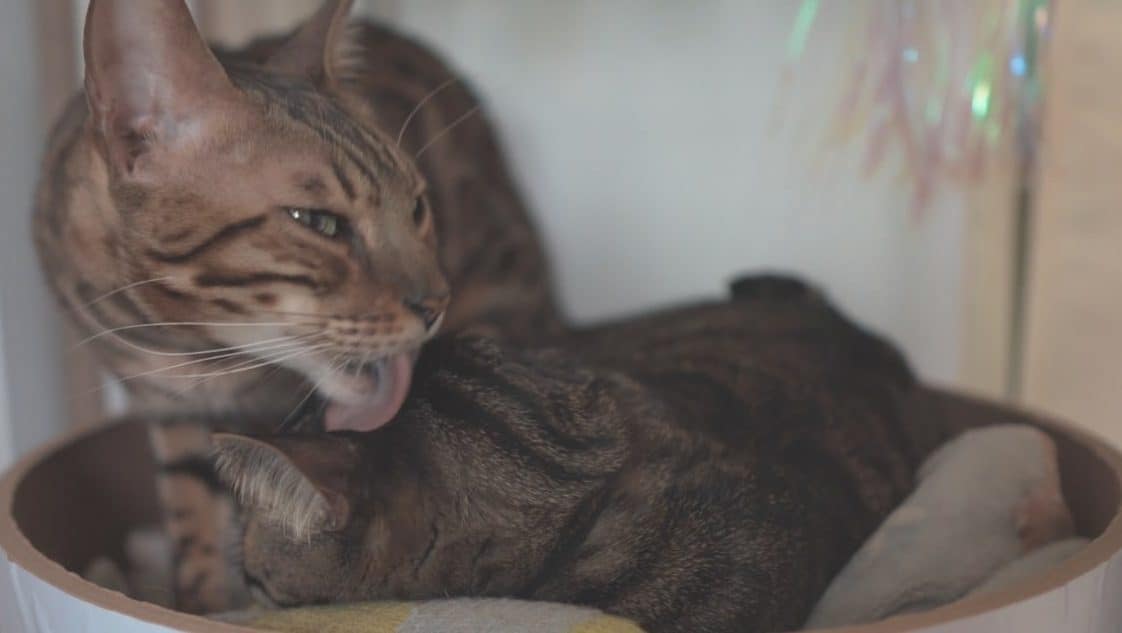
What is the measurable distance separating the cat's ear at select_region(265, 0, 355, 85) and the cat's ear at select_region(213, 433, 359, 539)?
1.44 feet

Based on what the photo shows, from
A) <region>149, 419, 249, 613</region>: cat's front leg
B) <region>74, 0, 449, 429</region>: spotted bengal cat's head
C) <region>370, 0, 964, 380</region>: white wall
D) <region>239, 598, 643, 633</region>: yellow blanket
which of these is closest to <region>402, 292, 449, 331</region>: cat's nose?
<region>74, 0, 449, 429</region>: spotted bengal cat's head

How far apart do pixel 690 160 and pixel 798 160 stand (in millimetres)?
148

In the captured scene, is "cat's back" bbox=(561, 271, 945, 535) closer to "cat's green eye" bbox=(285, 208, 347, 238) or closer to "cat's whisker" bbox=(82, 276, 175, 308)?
"cat's green eye" bbox=(285, 208, 347, 238)

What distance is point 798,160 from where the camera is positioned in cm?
149

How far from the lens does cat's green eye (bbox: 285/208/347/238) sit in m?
0.80

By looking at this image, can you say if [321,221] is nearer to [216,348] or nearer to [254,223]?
[254,223]

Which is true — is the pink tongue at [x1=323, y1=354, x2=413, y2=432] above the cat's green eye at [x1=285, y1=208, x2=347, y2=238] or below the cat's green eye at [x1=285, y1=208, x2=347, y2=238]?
below

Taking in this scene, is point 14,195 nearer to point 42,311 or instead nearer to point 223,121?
point 42,311

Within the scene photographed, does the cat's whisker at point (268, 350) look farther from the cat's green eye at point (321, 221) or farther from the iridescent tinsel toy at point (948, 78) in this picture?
the iridescent tinsel toy at point (948, 78)

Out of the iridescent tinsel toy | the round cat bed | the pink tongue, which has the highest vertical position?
the iridescent tinsel toy

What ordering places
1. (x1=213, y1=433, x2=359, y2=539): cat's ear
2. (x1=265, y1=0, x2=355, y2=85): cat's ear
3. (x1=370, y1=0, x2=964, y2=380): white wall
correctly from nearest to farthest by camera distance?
1. (x1=213, y1=433, x2=359, y2=539): cat's ear
2. (x1=265, y1=0, x2=355, y2=85): cat's ear
3. (x1=370, y1=0, x2=964, y2=380): white wall

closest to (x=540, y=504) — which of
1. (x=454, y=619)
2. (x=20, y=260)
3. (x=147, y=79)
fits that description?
(x=454, y=619)

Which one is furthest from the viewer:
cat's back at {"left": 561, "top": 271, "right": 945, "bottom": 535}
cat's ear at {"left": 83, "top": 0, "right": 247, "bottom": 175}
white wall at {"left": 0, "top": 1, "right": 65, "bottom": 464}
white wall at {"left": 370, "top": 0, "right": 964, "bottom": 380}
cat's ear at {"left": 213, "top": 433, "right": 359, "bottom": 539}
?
white wall at {"left": 370, "top": 0, "right": 964, "bottom": 380}

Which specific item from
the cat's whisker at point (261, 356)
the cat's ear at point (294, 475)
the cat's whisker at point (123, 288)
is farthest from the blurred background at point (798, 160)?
the cat's ear at point (294, 475)
